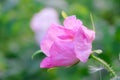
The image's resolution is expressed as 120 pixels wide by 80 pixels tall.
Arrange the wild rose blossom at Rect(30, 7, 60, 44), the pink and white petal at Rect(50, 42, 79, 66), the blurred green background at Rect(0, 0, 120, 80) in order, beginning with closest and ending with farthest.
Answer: the pink and white petal at Rect(50, 42, 79, 66)
the blurred green background at Rect(0, 0, 120, 80)
the wild rose blossom at Rect(30, 7, 60, 44)

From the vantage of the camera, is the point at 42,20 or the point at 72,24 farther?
the point at 42,20

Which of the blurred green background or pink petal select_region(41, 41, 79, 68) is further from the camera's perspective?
the blurred green background

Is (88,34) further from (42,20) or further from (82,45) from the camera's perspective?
(42,20)

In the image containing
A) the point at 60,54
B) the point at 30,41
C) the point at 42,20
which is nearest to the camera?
the point at 60,54

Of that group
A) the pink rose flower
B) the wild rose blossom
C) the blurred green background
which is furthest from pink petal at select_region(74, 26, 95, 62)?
the wild rose blossom

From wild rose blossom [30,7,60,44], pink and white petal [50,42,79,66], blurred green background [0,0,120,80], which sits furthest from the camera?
wild rose blossom [30,7,60,44]

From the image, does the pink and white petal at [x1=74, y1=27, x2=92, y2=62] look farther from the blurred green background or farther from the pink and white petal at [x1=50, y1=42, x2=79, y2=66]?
the blurred green background

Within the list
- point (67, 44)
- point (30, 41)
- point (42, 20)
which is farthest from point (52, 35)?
point (30, 41)

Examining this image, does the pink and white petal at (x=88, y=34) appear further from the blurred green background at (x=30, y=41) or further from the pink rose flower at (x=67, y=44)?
the blurred green background at (x=30, y=41)
